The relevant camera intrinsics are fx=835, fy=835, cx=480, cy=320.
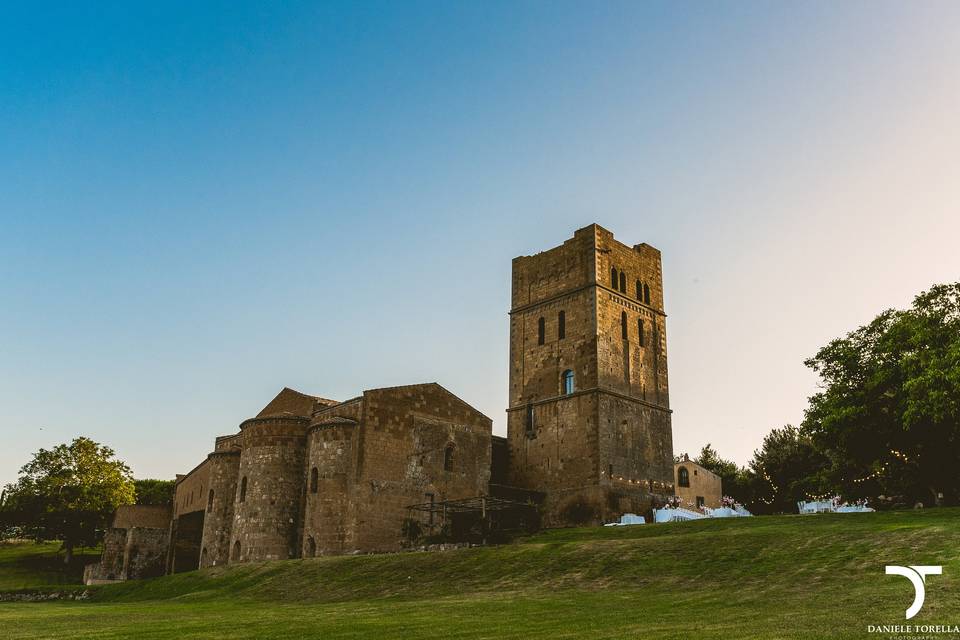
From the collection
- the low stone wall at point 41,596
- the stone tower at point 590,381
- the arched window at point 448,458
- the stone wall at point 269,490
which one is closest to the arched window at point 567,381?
the stone tower at point 590,381

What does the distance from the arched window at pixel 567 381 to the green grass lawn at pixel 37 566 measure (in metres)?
37.1

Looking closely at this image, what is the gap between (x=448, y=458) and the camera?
4441cm

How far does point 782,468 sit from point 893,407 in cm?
2495

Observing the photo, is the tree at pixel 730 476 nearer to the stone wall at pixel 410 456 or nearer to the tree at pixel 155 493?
the stone wall at pixel 410 456

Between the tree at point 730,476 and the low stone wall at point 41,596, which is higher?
the tree at point 730,476

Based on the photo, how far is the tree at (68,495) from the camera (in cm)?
6234

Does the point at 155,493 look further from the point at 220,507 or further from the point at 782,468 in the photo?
the point at 782,468

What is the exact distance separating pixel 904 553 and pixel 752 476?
142 feet

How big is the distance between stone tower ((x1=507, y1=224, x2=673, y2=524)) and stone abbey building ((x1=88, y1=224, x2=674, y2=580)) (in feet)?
0.26

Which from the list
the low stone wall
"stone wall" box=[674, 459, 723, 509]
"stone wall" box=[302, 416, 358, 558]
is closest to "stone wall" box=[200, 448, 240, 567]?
"stone wall" box=[302, 416, 358, 558]

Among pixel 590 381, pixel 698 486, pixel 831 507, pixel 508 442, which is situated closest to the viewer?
pixel 831 507

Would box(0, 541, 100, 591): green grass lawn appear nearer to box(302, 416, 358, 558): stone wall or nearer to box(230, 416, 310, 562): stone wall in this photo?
box(230, 416, 310, 562): stone wall

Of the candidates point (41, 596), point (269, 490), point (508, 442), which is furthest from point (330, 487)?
point (41, 596)

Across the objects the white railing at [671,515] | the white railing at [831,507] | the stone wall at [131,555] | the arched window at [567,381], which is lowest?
the stone wall at [131,555]
